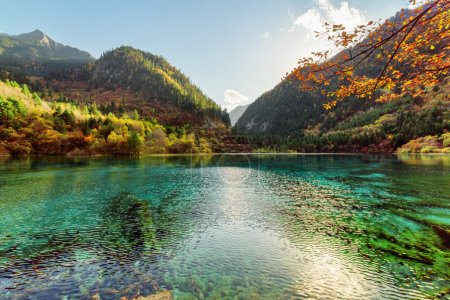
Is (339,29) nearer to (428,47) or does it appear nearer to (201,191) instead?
(428,47)

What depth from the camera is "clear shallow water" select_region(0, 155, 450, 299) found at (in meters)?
12.5

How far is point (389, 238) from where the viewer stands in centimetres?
1975

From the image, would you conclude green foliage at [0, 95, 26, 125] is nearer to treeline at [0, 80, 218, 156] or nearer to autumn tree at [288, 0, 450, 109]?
treeline at [0, 80, 218, 156]

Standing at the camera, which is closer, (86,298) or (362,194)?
(86,298)

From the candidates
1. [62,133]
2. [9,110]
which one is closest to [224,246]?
[9,110]

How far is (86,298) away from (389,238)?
794 inches

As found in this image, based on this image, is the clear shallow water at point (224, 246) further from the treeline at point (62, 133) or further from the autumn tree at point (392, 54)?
the treeline at point (62, 133)

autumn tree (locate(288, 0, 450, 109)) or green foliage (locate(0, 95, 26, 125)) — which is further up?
green foliage (locate(0, 95, 26, 125))

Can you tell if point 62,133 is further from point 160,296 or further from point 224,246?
point 160,296

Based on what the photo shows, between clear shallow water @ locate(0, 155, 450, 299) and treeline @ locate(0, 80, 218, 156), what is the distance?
358ft

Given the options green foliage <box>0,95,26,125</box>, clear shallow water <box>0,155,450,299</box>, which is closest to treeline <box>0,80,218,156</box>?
green foliage <box>0,95,26,125</box>

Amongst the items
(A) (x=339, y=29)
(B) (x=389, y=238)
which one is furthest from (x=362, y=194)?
(A) (x=339, y=29)

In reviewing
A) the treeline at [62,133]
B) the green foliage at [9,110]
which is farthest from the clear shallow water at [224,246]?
the green foliage at [9,110]

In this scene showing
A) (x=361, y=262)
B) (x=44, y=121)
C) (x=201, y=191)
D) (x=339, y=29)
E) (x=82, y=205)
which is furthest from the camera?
(x=44, y=121)
